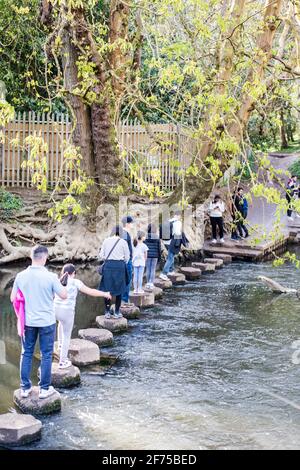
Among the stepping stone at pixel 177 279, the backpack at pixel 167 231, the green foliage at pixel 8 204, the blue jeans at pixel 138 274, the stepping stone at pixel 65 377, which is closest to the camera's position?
the stepping stone at pixel 65 377

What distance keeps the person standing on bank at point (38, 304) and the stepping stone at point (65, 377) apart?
841mm

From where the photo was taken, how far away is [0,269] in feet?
48.6

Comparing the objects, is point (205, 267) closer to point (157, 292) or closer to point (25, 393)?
point (157, 292)

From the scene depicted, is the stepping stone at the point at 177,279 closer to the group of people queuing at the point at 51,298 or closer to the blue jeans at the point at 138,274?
the blue jeans at the point at 138,274

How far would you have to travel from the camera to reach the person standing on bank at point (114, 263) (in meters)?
9.88

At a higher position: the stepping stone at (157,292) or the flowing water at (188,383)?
the stepping stone at (157,292)

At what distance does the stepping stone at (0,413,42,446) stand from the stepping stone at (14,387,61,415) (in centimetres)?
51

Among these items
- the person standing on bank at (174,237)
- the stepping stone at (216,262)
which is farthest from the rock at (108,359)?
the stepping stone at (216,262)

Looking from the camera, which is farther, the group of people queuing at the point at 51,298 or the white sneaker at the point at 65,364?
the white sneaker at the point at 65,364

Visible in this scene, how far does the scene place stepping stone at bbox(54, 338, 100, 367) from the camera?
8586mm

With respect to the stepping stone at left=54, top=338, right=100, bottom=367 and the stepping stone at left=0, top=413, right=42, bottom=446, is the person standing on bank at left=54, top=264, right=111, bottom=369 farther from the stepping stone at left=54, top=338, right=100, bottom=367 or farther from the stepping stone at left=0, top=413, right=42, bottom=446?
the stepping stone at left=0, top=413, right=42, bottom=446

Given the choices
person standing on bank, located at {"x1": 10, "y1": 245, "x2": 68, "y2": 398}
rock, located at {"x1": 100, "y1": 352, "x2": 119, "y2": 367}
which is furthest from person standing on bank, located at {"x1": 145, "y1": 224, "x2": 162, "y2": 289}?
person standing on bank, located at {"x1": 10, "y1": 245, "x2": 68, "y2": 398}

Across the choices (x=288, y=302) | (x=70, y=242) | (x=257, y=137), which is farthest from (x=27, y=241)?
(x=257, y=137)
